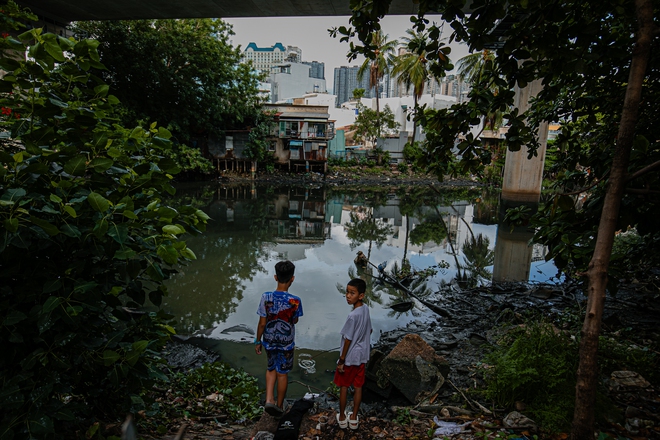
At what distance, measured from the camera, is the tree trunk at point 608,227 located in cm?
210

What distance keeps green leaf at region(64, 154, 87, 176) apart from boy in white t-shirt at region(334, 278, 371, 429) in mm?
2152

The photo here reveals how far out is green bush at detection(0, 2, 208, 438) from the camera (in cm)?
209

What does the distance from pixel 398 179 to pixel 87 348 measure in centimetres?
3047

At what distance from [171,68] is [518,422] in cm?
2397

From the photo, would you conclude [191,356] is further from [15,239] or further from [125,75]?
[125,75]

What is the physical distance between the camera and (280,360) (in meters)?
3.64

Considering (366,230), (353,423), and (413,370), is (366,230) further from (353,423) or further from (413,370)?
(353,423)

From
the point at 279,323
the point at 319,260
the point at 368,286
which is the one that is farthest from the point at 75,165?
the point at 319,260

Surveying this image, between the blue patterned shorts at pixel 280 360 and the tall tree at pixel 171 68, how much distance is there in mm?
18471

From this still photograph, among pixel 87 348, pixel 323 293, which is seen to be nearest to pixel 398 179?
pixel 323 293

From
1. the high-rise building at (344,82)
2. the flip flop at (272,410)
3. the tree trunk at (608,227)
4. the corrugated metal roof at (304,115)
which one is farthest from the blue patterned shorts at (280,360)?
the high-rise building at (344,82)

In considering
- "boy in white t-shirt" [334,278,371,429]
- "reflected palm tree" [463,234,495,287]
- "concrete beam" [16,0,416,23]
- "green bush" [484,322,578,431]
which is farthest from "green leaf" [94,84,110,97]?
"concrete beam" [16,0,416,23]

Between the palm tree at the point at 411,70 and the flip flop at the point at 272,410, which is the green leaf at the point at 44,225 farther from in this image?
the palm tree at the point at 411,70

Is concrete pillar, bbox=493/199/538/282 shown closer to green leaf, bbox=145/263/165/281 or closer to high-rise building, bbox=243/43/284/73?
green leaf, bbox=145/263/165/281
